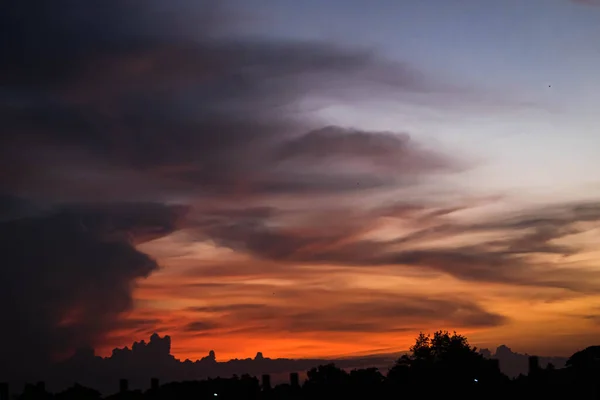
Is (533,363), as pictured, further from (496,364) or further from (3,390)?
(3,390)

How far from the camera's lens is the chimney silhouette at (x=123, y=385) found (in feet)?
285

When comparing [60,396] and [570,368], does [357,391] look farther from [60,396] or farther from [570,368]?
[60,396]

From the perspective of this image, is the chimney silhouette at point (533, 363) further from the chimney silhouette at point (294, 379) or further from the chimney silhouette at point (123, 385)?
the chimney silhouette at point (123, 385)

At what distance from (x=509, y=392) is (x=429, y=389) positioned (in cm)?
1408

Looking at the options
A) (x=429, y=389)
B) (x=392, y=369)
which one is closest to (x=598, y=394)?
(x=429, y=389)

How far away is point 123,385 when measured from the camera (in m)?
87.4

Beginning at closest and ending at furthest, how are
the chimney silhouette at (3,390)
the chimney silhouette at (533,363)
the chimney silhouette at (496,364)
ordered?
the chimney silhouette at (533,363)
the chimney silhouette at (3,390)
the chimney silhouette at (496,364)

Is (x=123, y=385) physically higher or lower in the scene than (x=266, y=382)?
higher

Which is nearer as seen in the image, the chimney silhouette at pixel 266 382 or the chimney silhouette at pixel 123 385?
Answer: the chimney silhouette at pixel 266 382

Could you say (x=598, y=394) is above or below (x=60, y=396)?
below

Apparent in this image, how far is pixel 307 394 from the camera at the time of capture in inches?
3314

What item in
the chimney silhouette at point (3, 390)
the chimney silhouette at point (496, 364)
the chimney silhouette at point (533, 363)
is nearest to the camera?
the chimney silhouette at point (533, 363)

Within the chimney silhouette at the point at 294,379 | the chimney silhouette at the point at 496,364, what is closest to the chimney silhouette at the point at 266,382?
the chimney silhouette at the point at 294,379

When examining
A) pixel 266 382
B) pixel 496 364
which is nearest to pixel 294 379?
pixel 266 382
